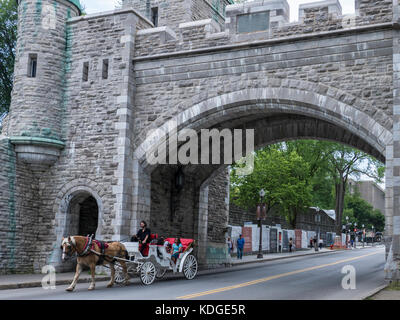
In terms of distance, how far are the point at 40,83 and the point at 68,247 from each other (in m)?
7.60

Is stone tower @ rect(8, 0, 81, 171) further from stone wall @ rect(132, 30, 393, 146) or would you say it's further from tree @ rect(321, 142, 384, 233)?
tree @ rect(321, 142, 384, 233)

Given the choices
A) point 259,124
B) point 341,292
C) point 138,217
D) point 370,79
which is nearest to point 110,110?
point 138,217

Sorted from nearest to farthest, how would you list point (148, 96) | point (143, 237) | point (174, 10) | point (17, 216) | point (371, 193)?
point (143, 237) → point (17, 216) → point (148, 96) → point (174, 10) → point (371, 193)

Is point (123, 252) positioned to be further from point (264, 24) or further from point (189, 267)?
point (264, 24)

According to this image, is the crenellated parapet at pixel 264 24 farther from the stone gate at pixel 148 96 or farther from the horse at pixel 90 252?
Answer: the horse at pixel 90 252

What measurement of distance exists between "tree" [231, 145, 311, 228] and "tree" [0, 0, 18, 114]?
16.2 m

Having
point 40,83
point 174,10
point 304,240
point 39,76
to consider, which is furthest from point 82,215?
point 304,240

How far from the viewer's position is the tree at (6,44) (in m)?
28.6

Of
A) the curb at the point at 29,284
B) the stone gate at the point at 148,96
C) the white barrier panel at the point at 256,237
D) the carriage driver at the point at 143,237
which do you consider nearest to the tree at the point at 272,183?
the white barrier panel at the point at 256,237

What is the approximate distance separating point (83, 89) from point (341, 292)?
10.4 metres

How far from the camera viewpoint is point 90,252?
11430 millimetres

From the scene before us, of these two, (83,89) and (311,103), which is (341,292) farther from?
(83,89)

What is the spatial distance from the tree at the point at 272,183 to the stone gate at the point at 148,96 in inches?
667

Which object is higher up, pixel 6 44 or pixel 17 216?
pixel 6 44
